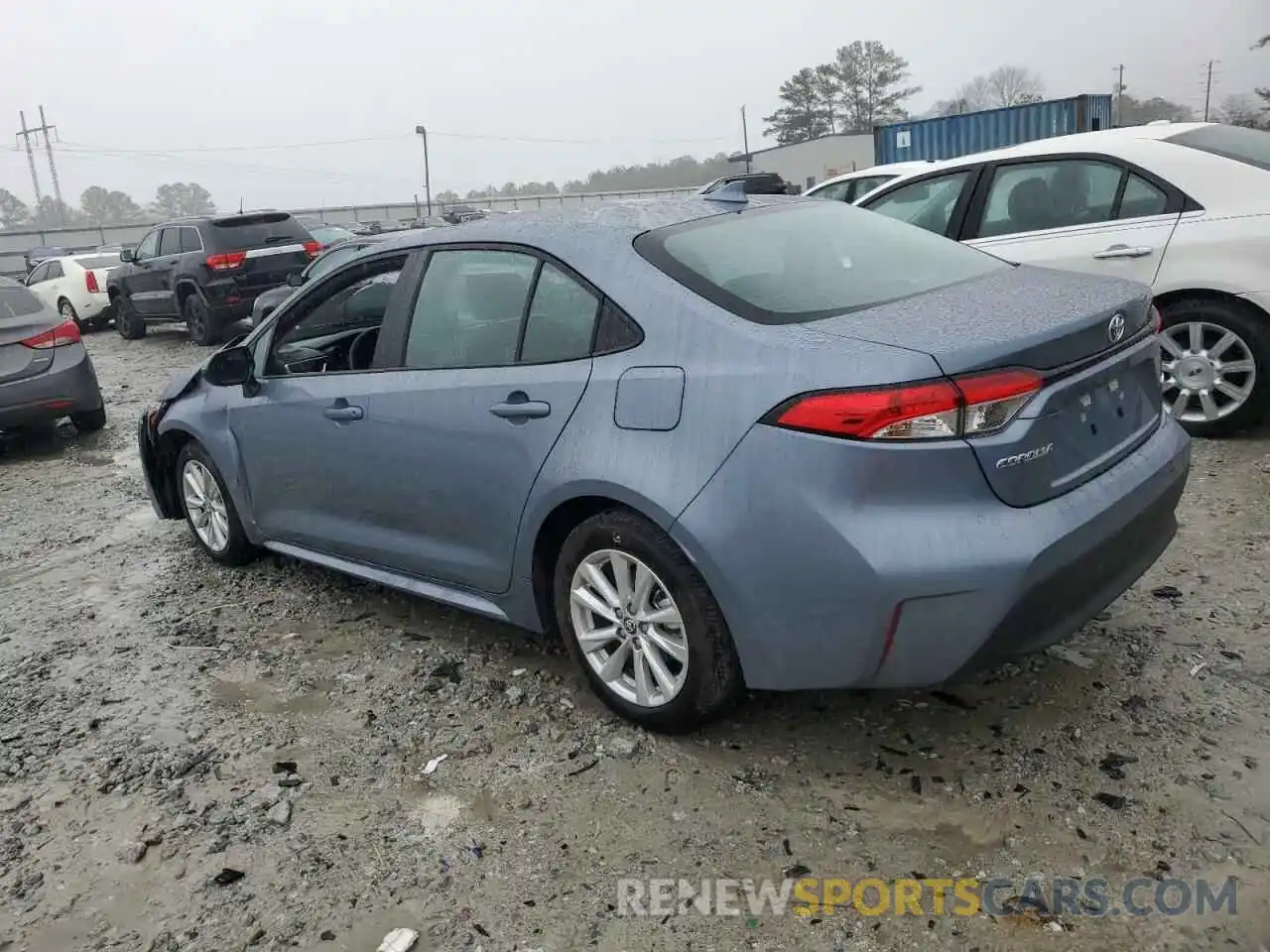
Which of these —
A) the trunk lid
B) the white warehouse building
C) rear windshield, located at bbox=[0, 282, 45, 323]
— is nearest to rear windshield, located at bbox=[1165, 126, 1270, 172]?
the trunk lid

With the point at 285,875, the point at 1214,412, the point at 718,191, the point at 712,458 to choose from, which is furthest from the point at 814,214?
the point at 1214,412

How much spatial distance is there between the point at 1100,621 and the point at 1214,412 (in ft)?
7.87

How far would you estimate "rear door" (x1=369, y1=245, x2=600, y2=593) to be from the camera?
3160 millimetres

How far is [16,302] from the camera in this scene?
8.46m

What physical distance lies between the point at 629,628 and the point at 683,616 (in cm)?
26

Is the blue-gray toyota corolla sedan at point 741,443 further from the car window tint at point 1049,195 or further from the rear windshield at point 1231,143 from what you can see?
the rear windshield at point 1231,143

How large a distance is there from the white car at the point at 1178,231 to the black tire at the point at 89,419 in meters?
7.19

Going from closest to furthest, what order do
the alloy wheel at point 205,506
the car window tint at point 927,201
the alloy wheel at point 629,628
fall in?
1. the alloy wheel at point 629,628
2. the alloy wheel at point 205,506
3. the car window tint at point 927,201

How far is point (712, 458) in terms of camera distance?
2.68m

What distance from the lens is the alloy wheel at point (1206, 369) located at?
208 inches

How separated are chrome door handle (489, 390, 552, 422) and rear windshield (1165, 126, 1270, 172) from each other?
421 centimetres

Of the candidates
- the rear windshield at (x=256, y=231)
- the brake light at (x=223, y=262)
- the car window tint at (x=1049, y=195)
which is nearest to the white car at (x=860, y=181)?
the car window tint at (x=1049, y=195)

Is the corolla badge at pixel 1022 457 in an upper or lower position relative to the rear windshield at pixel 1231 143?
lower

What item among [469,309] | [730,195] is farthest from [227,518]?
[730,195]
